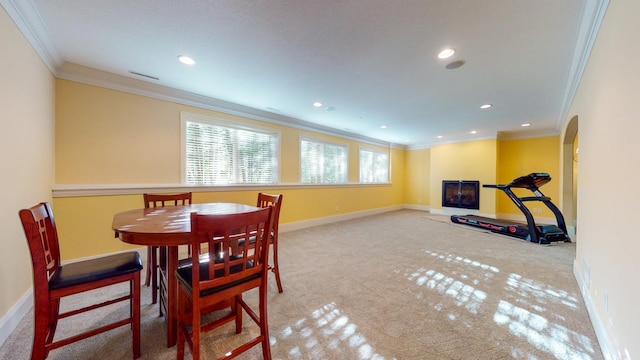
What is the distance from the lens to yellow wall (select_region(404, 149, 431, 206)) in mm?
7957

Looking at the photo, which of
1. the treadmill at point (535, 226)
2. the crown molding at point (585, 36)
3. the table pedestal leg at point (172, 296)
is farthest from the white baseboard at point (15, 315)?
the treadmill at point (535, 226)

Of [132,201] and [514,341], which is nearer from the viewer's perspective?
[514,341]

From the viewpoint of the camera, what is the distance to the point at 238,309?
169 cm

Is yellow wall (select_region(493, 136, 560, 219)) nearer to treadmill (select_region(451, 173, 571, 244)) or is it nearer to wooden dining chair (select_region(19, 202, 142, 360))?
treadmill (select_region(451, 173, 571, 244))

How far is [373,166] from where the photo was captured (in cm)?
738

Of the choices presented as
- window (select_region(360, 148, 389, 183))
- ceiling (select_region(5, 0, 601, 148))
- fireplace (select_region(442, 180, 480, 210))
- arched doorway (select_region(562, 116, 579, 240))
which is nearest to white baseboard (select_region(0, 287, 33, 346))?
ceiling (select_region(5, 0, 601, 148))

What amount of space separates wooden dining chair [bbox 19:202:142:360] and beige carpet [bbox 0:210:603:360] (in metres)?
0.29

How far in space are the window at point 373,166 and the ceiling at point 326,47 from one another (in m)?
3.17

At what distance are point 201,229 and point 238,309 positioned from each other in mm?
902

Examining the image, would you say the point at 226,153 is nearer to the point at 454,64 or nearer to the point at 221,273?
the point at 221,273

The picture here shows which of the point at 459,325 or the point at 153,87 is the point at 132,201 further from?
the point at 459,325

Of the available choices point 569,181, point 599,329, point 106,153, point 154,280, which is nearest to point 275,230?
point 154,280

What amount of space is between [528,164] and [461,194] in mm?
1744

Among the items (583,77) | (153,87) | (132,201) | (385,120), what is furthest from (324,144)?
(583,77)
